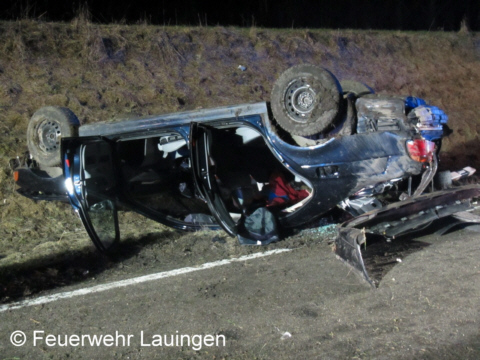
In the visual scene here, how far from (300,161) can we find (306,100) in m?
0.62

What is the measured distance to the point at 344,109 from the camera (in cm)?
514

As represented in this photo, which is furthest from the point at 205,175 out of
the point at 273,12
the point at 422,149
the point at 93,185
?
the point at 273,12

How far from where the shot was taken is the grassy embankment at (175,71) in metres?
9.05

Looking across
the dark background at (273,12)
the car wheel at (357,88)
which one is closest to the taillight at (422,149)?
the car wheel at (357,88)

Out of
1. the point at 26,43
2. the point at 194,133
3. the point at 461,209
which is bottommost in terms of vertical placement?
the point at 461,209

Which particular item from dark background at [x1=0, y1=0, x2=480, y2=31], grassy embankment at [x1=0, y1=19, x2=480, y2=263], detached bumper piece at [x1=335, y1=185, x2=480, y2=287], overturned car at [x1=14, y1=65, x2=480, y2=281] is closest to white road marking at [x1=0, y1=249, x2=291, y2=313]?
overturned car at [x1=14, y1=65, x2=480, y2=281]

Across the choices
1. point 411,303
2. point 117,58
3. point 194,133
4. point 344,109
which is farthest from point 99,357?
point 117,58

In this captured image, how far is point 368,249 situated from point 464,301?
50.8 inches

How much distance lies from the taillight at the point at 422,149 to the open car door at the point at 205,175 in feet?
6.81

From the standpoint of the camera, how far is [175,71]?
1134 centimetres

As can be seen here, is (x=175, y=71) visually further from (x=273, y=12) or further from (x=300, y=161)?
(x=300, y=161)

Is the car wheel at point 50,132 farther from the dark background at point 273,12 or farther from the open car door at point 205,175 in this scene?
the dark background at point 273,12

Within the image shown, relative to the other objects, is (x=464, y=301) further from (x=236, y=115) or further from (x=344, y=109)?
(x=236, y=115)

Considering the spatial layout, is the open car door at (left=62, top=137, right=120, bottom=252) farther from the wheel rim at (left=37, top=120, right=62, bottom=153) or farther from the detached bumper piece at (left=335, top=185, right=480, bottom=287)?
the detached bumper piece at (left=335, top=185, right=480, bottom=287)
